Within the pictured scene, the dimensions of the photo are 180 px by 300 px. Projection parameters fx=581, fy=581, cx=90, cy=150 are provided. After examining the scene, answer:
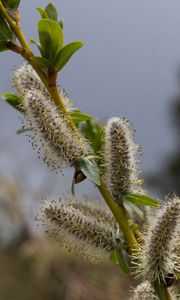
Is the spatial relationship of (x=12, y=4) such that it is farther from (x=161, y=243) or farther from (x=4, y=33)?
(x=161, y=243)

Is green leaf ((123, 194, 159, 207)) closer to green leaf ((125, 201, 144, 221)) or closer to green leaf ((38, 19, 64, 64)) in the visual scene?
green leaf ((125, 201, 144, 221))

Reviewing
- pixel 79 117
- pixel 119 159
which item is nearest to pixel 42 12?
pixel 79 117

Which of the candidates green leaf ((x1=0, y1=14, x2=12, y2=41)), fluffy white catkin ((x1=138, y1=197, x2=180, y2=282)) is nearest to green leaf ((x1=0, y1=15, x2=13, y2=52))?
green leaf ((x1=0, y1=14, x2=12, y2=41))

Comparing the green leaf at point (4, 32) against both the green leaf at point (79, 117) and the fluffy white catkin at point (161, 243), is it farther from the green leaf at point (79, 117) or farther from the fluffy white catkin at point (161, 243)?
the fluffy white catkin at point (161, 243)

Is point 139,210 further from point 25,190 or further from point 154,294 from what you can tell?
point 25,190

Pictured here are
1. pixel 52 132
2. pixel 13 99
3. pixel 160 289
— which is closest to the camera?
pixel 160 289

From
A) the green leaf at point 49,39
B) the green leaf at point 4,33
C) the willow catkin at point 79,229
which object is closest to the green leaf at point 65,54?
the green leaf at point 49,39
